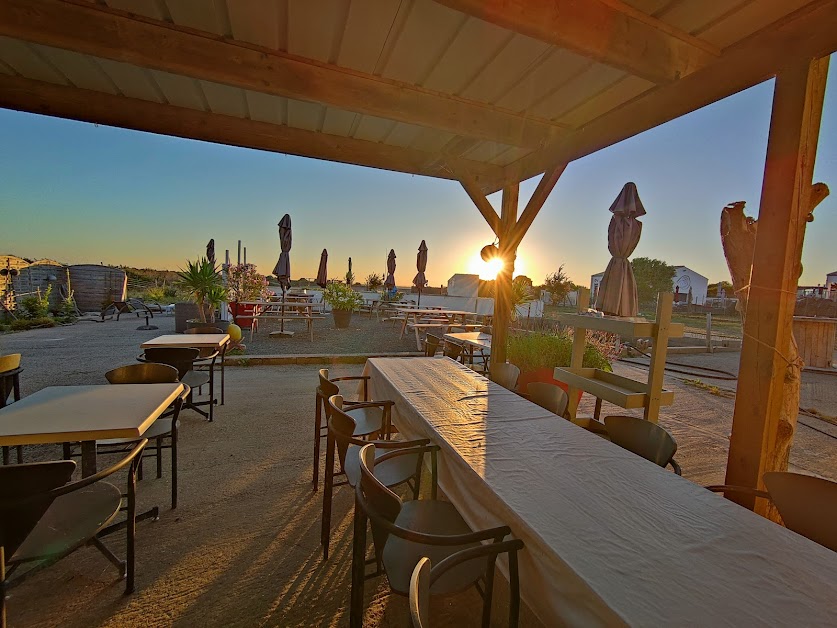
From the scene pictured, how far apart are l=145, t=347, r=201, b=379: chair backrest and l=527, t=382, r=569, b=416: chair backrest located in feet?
9.44

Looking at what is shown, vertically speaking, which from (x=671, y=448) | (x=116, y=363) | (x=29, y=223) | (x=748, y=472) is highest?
(x=29, y=223)

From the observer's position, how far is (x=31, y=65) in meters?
2.66

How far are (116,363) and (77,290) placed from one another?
10238mm

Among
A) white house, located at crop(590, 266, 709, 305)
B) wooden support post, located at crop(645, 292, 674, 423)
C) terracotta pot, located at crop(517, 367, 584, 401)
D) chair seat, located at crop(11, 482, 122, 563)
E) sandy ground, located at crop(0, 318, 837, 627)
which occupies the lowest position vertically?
sandy ground, located at crop(0, 318, 837, 627)

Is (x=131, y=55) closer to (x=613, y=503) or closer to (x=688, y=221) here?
(x=613, y=503)

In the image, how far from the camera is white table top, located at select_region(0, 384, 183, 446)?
149 cm

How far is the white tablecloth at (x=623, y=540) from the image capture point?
0.75m

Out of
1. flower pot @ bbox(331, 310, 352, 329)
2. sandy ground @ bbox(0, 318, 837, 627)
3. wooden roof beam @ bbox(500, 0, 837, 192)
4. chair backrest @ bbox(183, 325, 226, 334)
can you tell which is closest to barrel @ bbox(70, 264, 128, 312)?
flower pot @ bbox(331, 310, 352, 329)

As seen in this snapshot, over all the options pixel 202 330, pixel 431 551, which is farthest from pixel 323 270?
pixel 431 551

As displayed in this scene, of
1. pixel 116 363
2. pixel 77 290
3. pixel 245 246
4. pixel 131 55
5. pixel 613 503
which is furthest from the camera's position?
pixel 245 246

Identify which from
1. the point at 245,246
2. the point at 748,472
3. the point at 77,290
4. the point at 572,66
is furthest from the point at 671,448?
the point at 77,290

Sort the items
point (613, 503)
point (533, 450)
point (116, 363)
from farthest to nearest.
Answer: point (116, 363) → point (533, 450) → point (613, 503)

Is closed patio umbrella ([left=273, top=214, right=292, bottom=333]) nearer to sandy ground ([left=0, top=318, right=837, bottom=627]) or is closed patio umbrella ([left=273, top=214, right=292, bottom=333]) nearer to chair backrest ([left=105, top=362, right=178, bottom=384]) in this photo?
sandy ground ([left=0, top=318, right=837, bottom=627])

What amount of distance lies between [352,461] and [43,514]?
1205mm
